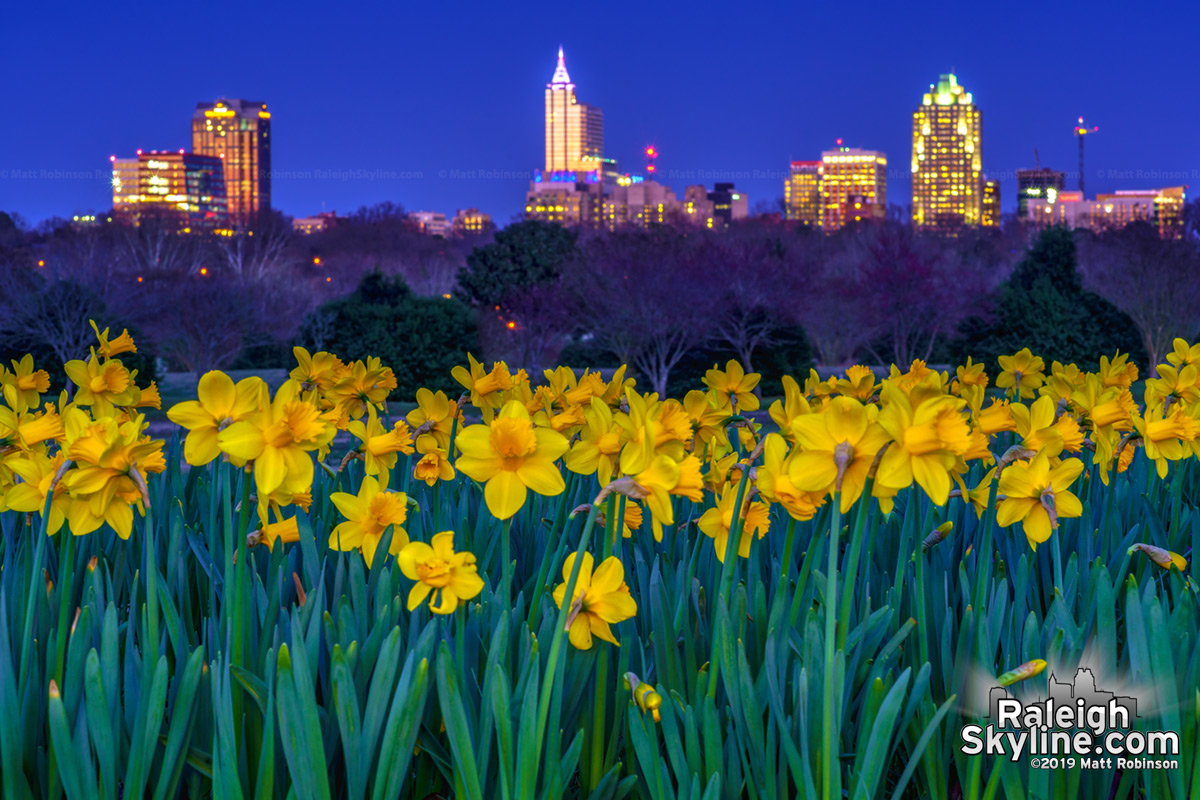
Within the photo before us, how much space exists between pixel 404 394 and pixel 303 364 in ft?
44.1

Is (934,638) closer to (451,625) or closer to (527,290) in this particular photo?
(451,625)

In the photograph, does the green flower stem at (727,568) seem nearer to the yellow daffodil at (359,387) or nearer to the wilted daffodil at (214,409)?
the wilted daffodil at (214,409)

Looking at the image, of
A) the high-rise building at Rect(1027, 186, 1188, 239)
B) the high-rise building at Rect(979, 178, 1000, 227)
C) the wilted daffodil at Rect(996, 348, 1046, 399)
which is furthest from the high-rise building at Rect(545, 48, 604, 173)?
the wilted daffodil at Rect(996, 348, 1046, 399)

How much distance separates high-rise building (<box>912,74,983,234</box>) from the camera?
17500 centimetres

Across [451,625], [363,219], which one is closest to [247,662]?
[451,625]

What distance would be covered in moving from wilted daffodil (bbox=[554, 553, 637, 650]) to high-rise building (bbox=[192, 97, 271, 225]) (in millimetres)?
138340

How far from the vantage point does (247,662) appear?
5.09 ft

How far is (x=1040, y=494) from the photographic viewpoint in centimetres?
165

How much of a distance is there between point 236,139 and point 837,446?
144 metres

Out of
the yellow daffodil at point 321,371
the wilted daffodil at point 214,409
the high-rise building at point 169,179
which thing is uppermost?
the high-rise building at point 169,179

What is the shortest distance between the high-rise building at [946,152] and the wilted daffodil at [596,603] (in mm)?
180273

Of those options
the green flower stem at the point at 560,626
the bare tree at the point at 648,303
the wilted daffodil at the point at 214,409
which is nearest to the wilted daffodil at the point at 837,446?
the green flower stem at the point at 560,626

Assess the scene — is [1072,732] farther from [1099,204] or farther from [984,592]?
[1099,204]

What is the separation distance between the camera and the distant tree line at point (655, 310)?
16.5m
